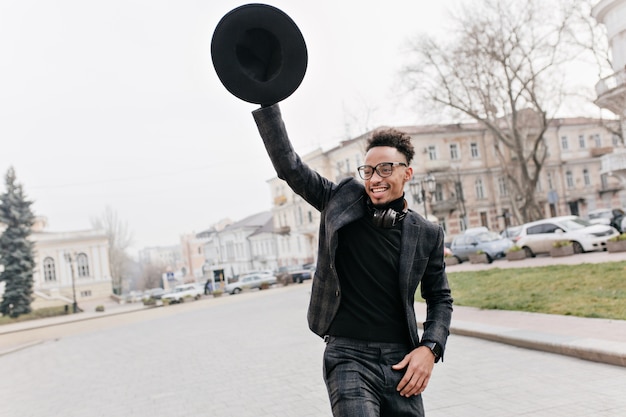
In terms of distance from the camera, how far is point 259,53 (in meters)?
2.50

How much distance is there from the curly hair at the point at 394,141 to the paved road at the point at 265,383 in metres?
3.48

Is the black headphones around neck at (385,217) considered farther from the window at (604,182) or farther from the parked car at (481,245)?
the window at (604,182)

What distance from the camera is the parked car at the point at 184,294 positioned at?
43281 mm

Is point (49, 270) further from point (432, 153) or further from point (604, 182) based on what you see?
point (604, 182)

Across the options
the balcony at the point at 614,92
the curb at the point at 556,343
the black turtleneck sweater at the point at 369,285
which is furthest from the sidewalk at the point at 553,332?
the balcony at the point at 614,92

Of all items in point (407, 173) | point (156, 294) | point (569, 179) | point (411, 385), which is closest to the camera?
point (411, 385)

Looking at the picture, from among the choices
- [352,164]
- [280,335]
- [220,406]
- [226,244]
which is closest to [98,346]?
[280,335]

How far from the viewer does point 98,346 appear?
54.2ft

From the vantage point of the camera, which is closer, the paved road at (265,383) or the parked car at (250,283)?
the paved road at (265,383)

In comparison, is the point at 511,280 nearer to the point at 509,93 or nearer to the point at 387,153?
the point at 387,153

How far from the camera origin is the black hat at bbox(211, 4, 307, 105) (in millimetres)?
2416

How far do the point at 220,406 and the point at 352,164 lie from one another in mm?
48251

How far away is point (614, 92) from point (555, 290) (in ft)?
58.2

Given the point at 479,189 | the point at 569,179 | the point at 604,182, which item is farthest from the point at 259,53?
the point at 604,182
